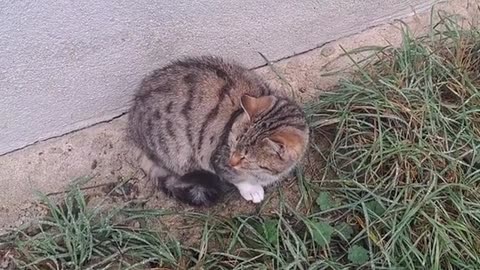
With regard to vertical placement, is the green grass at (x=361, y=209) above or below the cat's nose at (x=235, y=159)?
below

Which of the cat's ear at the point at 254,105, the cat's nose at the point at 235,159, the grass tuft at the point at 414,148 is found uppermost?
the cat's ear at the point at 254,105

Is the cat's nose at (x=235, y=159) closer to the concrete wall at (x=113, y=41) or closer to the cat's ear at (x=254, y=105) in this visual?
the cat's ear at (x=254, y=105)

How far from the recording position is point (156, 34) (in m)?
2.73

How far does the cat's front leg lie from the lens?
2760 mm

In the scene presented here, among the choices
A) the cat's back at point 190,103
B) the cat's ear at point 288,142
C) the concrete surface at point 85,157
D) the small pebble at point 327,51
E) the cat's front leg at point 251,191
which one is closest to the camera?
the cat's ear at point 288,142

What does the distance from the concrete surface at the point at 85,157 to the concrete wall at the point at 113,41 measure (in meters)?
0.05

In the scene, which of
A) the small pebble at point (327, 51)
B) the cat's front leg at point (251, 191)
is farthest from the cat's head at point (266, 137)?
the small pebble at point (327, 51)

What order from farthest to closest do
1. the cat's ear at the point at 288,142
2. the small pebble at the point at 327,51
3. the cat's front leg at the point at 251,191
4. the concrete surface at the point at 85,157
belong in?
the small pebble at the point at 327,51 → the concrete surface at the point at 85,157 → the cat's front leg at the point at 251,191 → the cat's ear at the point at 288,142

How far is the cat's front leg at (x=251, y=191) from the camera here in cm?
276

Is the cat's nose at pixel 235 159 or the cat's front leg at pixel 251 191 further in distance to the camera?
the cat's front leg at pixel 251 191

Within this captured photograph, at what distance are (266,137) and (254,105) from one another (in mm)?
119

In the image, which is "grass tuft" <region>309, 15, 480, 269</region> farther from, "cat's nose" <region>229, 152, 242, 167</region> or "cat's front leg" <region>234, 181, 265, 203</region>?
"cat's nose" <region>229, 152, 242, 167</region>

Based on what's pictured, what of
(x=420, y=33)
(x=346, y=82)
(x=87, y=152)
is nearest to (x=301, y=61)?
(x=346, y=82)

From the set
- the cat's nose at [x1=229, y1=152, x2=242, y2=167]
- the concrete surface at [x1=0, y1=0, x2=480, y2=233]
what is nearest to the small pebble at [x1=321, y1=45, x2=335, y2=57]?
the concrete surface at [x1=0, y1=0, x2=480, y2=233]
